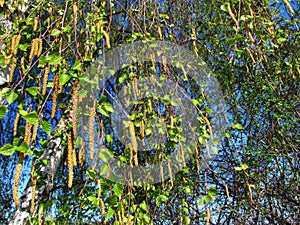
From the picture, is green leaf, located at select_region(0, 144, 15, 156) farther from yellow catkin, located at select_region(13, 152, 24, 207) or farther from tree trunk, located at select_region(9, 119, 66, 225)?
tree trunk, located at select_region(9, 119, 66, 225)

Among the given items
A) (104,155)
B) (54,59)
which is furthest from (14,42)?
(104,155)

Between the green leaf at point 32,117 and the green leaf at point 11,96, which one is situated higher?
the green leaf at point 11,96

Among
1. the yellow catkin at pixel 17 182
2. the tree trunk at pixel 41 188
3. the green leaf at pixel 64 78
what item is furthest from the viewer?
the tree trunk at pixel 41 188

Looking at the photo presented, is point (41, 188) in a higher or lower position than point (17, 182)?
higher

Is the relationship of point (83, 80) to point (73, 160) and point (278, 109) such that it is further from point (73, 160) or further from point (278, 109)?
point (278, 109)

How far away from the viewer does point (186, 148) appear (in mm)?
1771

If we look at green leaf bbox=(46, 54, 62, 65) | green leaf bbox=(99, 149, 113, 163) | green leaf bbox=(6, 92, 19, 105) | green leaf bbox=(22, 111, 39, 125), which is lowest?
green leaf bbox=(99, 149, 113, 163)

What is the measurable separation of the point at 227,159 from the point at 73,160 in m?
2.23

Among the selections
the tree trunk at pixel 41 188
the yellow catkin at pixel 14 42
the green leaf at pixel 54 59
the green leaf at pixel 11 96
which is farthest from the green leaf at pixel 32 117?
the tree trunk at pixel 41 188

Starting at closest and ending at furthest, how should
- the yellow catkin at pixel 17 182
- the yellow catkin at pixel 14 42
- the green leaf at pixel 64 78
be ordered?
1. the yellow catkin at pixel 17 182
2. the green leaf at pixel 64 78
3. the yellow catkin at pixel 14 42

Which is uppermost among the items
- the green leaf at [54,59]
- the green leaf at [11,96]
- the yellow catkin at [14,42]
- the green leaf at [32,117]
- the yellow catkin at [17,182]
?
the yellow catkin at [14,42]

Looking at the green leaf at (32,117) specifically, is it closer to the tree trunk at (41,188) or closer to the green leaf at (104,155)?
the green leaf at (104,155)

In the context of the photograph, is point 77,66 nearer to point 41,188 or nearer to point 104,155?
point 104,155

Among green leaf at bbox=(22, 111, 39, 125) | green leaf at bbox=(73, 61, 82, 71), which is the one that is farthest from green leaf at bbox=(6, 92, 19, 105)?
green leaf at bbox=(73, 61, 82, 71)
